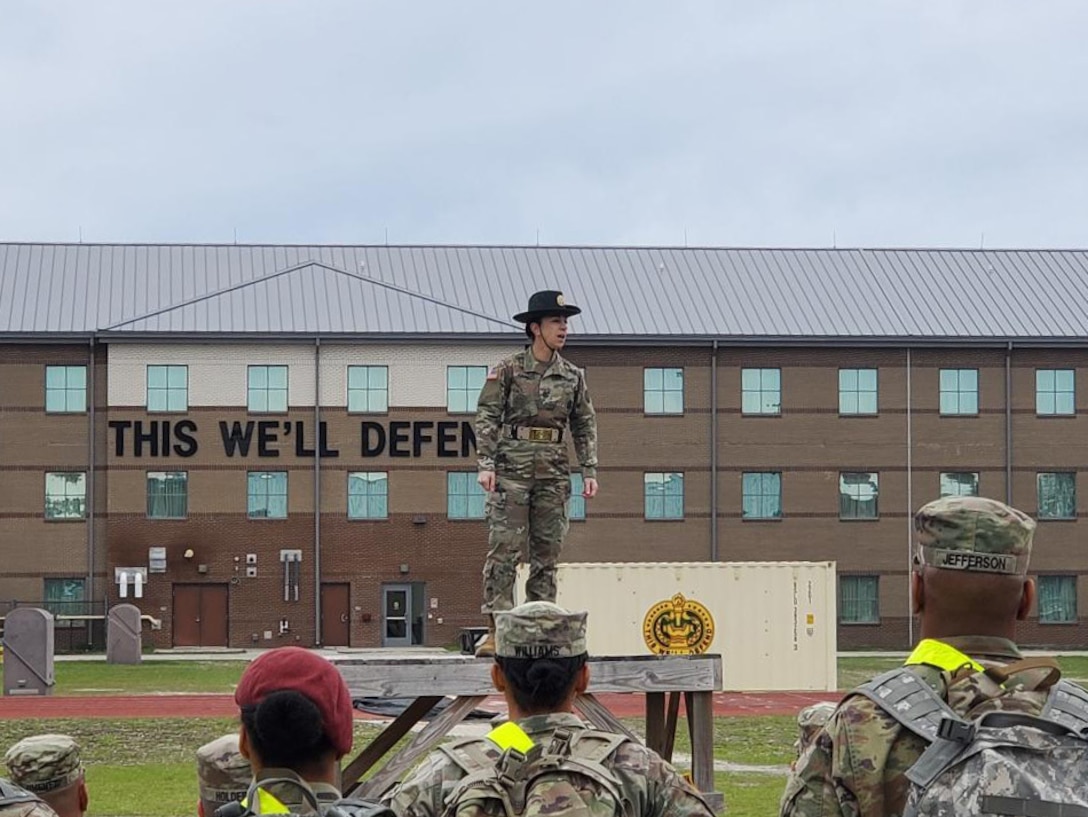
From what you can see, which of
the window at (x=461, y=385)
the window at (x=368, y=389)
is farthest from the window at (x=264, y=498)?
the window at (x=461, y=385)

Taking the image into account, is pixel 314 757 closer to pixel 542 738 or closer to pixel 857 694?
pixel 542 738

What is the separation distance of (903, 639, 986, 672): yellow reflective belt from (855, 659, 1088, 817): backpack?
0.50 meters

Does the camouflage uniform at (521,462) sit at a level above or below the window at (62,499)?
above

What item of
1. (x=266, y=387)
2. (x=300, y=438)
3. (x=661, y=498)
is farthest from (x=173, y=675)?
(x=661, y=498)

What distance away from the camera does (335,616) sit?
5831 cm

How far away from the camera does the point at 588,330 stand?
59.6m

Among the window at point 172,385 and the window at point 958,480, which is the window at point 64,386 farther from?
the window at point 958,480

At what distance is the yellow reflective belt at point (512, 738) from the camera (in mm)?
Answer: 5348

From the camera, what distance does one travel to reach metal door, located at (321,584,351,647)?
191 feet

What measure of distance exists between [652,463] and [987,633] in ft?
181

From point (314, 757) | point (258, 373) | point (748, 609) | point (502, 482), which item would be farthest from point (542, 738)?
point (258, 373)

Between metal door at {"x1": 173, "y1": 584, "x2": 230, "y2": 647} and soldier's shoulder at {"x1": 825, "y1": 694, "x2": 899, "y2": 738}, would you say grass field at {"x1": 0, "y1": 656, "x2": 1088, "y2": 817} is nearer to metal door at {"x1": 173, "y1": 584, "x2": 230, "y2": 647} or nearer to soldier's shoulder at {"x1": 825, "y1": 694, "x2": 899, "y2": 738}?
soldier's shoulder at {"x1": 825, "y1": 694, "x2": 899, "y2": 738}

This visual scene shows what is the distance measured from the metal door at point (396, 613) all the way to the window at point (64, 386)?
11.3 meters

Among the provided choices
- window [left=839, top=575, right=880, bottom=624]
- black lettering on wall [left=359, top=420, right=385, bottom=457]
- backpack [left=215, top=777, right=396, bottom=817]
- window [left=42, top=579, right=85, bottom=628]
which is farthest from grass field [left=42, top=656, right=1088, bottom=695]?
backpack [left=215, top=777, right=396, bottom=817]
